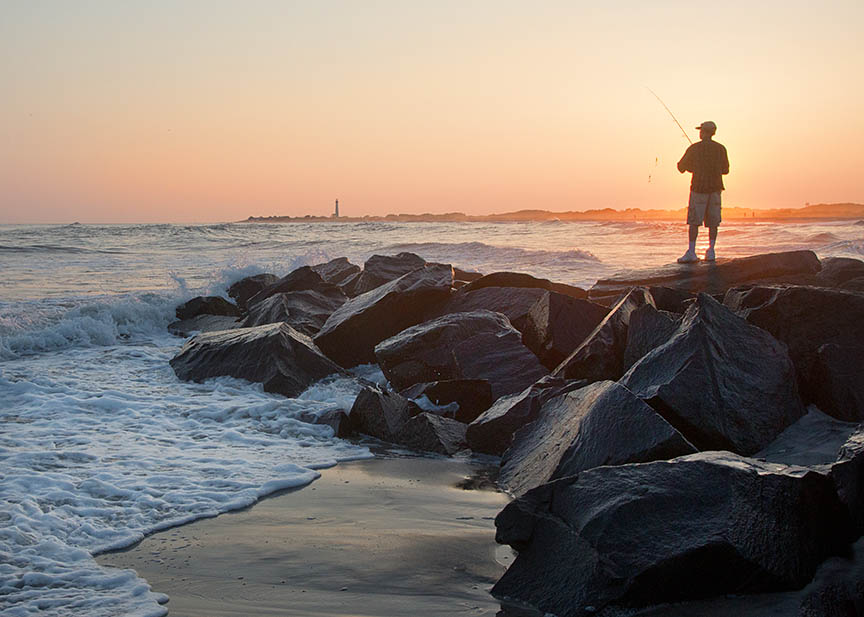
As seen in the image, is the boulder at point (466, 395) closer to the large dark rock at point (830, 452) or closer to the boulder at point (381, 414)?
the boulder at point (381, 414)

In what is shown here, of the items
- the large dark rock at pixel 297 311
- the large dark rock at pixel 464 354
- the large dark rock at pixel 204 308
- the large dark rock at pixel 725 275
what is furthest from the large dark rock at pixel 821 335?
the large dark rock at pixel 204 308

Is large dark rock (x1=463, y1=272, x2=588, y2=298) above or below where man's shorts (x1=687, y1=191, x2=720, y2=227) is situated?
below

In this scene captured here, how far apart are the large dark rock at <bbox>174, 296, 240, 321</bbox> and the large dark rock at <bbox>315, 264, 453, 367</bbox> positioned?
434 centimetres

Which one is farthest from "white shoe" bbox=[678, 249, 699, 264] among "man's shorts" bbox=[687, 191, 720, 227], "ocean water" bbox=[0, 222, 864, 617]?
"ocean water" bbox=[0, 222, 864, 617]

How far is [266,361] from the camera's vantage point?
306 inches

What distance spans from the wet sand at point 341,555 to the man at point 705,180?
292 inches

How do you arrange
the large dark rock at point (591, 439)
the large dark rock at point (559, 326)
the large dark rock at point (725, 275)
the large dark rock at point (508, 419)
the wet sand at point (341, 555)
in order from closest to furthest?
1. the wet sand at point (341, 555)
2. the large dark rock at point (591, 439)
3. the large dark rock at point (508, 419)
4. the large dark rock at point (559, 326)
5. the large dark rock at point (725, 275)

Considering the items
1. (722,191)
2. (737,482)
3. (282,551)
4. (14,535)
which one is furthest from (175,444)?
(722,191)

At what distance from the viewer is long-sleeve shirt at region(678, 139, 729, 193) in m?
10.9

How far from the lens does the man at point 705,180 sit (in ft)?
35.8

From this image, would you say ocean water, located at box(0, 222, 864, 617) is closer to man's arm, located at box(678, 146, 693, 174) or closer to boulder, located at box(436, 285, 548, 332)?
boulder, located at box(436, 285, 548, 332)

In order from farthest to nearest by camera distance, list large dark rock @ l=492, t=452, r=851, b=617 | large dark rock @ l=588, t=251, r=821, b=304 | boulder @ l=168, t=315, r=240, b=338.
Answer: boulder @ l=168, t=315, r=240, b=338, large dark rock @ l=588, t=251, r=821, b=304, large dark rock @ l=492, t=452, r=851, b=617

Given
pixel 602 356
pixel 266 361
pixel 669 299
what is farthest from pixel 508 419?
pixel 266 361

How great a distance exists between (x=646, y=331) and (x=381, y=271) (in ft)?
23.9
